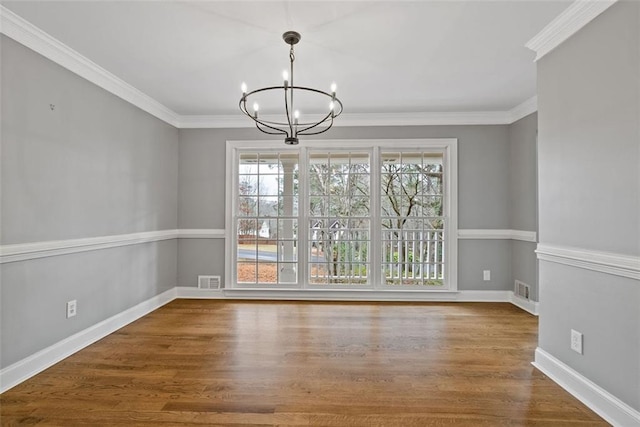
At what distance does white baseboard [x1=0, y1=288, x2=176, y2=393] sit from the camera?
7.18ft

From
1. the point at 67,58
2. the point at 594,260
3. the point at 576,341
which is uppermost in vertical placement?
the point at 67,58

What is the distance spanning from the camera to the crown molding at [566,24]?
6.36ft

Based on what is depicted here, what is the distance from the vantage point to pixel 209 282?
4441mm

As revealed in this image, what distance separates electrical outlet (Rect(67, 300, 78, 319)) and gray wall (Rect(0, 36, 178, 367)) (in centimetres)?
6

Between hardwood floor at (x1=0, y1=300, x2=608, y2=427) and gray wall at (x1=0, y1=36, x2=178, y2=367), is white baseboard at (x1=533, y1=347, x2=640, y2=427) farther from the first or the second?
gray wall at (x1=0, y1=36, x2=178, y2=367)

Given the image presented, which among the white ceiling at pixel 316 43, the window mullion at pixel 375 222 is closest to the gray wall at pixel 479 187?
the window mullion at pixel 375 222

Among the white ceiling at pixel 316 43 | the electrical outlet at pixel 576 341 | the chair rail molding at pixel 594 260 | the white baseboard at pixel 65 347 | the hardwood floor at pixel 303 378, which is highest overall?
the white ceiling at pixel 316 43

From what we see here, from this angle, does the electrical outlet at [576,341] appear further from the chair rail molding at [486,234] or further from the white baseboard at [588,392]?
the chair rail molding at [486,234]

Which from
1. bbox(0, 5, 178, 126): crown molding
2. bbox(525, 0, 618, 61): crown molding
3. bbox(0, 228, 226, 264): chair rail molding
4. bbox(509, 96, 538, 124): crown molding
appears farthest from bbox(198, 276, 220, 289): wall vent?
bbox(509, 96, 538, 124): crown molding

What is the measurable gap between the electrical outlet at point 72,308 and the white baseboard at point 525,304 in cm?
466

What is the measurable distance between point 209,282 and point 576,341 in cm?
397

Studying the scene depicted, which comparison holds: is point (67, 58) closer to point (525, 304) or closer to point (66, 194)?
point (66, 194)

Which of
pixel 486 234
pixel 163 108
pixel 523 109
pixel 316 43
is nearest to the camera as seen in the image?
pixel 316 43

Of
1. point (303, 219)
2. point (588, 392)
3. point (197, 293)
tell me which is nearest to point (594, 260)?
point (588, 392)
